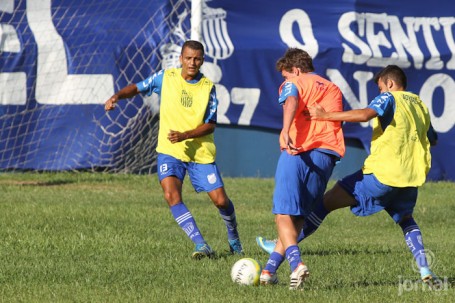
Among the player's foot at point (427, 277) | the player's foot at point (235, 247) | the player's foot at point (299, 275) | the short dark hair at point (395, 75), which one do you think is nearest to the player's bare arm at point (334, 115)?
the short dark hair at point (395, 75)

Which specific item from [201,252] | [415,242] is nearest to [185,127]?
[201,252]

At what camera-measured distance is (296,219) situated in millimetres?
8305

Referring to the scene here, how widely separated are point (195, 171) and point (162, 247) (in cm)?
90

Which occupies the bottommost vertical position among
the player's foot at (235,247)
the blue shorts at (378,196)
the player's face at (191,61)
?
the player's foot at (235,247)

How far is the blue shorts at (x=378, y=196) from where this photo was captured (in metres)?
8.57

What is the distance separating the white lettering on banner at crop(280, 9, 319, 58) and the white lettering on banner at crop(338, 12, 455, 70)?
48 centimetres

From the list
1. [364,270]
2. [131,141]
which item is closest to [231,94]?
[131,141]

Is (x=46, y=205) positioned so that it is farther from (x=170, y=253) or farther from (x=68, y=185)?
(x=170, y=253)

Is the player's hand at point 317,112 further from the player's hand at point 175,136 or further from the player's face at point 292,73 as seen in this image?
the player's hand at point 175,136

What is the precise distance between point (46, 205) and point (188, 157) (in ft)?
12.8

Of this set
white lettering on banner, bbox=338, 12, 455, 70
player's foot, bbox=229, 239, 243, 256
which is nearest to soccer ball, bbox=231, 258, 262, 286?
player's foot, bbox=229, 239, 243, 256

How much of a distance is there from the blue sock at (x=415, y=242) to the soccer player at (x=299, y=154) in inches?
33.9

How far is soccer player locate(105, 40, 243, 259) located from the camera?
1008 centimetres

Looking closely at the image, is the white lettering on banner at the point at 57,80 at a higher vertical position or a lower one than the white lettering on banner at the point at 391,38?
lower
